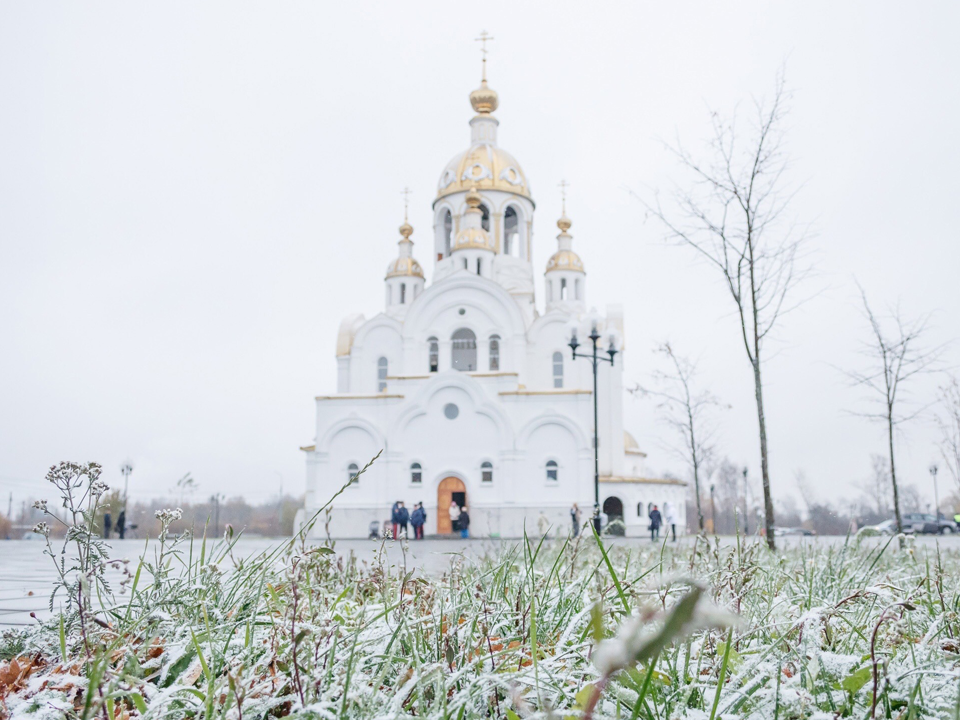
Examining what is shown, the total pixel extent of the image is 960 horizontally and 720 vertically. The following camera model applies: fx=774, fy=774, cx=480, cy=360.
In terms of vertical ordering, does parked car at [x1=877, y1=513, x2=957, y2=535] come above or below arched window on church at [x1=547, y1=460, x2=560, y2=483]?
below

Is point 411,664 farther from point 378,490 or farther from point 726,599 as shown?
point 378,490

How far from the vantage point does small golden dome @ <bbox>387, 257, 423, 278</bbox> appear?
37.9 m

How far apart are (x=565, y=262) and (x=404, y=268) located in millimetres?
7856

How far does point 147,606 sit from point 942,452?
51.6 feet

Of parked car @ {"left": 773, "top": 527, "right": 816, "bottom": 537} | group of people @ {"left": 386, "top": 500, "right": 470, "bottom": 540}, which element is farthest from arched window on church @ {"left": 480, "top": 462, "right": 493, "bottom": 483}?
parked car @ {"left": 773, "top": 527, "right": 816, "bottom": 537}

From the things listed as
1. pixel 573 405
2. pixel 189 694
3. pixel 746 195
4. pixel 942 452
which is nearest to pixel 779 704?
pixel 189 694

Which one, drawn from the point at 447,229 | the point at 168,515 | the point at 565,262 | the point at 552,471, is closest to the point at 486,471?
the point at 552,471

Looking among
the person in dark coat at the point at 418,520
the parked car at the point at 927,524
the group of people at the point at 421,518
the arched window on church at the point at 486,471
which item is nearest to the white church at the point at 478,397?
the arched window on church at the point at 486,471

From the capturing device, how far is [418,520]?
27250 mm

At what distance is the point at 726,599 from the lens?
3109 millimetres

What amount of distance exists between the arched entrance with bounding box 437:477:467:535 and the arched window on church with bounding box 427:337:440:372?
5.21 m

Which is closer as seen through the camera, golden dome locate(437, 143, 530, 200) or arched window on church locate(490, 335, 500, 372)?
arched window on church locate(490, 335, 500, 372)

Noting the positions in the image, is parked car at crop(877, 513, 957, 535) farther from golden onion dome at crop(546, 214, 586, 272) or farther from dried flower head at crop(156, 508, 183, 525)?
dried flower head at crop(156, 508, 183, 525)

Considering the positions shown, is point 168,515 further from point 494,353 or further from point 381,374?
point 381,374
